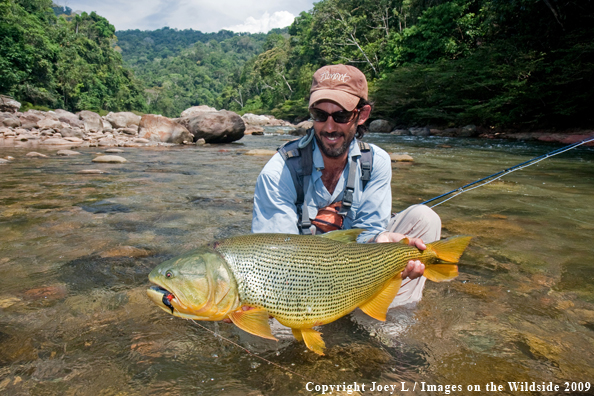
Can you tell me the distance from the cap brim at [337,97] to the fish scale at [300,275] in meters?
1.11

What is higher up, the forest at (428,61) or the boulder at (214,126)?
the forest at (428,61)

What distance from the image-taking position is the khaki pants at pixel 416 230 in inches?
111

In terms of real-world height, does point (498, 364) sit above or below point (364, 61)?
below

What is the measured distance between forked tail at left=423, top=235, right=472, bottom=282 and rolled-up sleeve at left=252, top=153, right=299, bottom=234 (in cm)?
94

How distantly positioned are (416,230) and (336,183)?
0.71 m

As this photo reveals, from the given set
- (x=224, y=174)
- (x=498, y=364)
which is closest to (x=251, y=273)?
(x=498, y=364)

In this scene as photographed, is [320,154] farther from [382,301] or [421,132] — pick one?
[421,132]

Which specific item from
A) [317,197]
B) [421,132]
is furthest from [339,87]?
Result: [421,132]

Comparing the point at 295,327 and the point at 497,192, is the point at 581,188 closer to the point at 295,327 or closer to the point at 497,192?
the point at 497,192

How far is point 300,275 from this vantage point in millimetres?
1976

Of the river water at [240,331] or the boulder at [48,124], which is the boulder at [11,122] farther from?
the river water at [240,331]

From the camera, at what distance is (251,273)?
6.28 feet

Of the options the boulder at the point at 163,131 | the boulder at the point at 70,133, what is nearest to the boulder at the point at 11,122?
the boulder at the point at 70,133

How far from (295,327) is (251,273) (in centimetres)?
39
